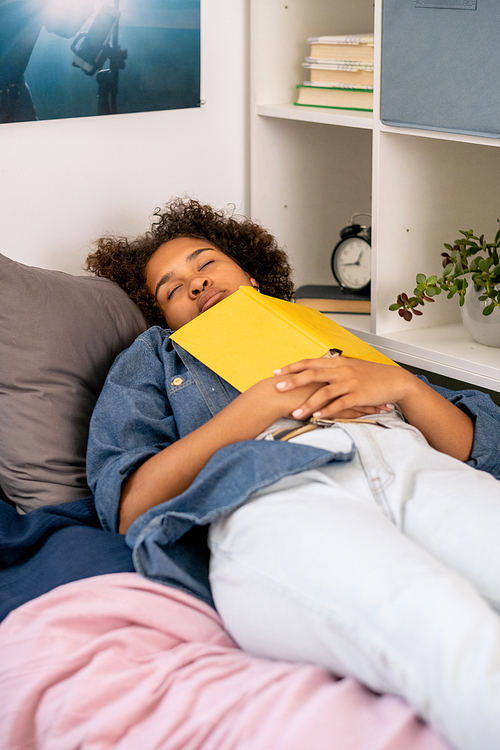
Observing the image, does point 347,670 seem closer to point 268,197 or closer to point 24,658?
point 24,658

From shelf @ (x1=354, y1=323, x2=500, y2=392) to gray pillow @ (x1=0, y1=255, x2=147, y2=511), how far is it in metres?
0.58

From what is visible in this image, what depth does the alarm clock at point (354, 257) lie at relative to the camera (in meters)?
1.66

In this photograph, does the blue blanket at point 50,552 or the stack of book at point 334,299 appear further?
the stack of book at point 334,299

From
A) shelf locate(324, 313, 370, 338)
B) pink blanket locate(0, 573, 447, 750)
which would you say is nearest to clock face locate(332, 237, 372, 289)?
shelf locate(324, 313, 370, 338)

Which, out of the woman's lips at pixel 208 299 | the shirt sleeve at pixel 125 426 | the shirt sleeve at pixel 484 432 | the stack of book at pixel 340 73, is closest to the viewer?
the shirt sleeve at pixel 125 426

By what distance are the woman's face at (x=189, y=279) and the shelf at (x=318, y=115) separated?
387 millimetres

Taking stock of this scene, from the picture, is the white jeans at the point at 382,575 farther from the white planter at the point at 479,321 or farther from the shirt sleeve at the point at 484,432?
the white planter at the point at 479,321

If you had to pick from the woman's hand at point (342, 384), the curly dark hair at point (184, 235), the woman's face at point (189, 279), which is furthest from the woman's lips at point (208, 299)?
the woman's hand at point (342, 384)

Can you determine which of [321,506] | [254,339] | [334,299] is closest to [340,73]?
[334,299]

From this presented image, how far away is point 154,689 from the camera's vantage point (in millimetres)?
690

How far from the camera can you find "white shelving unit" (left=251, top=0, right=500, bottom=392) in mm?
1364

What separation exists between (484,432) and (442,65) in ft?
2.00

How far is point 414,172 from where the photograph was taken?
139cm

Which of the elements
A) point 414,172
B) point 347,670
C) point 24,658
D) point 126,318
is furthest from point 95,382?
point 414,172
